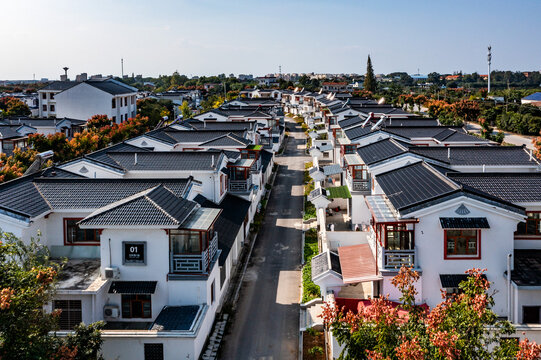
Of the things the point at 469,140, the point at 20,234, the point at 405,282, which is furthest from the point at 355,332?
the point at 469,140

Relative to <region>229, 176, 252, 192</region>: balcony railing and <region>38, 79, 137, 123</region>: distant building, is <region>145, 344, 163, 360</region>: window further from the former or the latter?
<region>38, 79, 137, 123</region>: distant building

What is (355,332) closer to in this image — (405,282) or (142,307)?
(405,282)

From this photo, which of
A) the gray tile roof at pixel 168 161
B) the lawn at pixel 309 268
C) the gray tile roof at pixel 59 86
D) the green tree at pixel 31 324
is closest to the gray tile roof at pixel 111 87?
the gray tile roof at pixel 59 86

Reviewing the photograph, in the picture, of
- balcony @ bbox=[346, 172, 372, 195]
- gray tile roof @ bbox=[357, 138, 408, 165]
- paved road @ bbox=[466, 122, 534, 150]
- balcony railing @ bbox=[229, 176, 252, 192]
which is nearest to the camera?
gray tile roof @ bbox=[357, 138, 408, 165]

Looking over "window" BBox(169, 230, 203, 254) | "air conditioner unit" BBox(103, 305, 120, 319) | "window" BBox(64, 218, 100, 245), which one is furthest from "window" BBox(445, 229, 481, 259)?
"window" BBox(64, 218, 100, 245)

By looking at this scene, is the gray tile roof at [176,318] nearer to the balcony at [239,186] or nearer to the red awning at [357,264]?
the red awning at [357,264]

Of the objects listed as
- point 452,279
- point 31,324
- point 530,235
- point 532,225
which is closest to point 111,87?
point 532,225

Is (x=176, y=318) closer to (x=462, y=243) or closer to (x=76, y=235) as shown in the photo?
(x=76, y=235)
